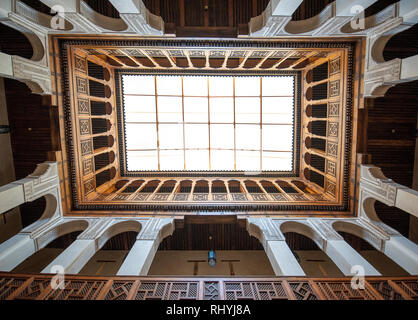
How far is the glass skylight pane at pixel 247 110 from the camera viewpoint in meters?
8.97

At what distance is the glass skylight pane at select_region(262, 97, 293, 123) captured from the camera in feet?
29.2

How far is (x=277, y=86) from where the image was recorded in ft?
29.0

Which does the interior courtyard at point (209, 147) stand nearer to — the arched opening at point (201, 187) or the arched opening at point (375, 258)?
the arched opening at point (375, 258)

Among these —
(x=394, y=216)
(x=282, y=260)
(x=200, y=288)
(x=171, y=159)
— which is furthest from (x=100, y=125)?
(x=394, y=216)

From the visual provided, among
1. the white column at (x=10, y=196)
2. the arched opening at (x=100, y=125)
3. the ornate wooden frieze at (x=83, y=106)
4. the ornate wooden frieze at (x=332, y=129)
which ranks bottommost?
the white column at (x=10, y=196)

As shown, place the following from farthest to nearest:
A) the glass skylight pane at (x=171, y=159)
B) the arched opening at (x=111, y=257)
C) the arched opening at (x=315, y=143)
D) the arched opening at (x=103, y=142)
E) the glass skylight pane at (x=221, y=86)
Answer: the glass skylight pane at (x=171, y=159)
the glass skylight pane at (x=221, y=86)
the arched opening at (x=103, y=142)
the arched opening at (x=315, y=143)
the arched opening at (x=111, y=257)

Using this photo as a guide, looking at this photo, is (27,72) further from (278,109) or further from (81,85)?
(278,109)

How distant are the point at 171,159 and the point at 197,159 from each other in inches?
41.9

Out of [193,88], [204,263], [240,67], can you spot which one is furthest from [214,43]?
[204,263]

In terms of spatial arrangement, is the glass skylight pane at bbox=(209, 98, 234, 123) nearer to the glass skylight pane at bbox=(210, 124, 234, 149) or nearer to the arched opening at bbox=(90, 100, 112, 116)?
the glass skylight pane at bbox=(210, 124, 234, 149)

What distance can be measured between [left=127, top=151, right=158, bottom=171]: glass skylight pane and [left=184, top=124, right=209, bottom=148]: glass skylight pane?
4.87 ft

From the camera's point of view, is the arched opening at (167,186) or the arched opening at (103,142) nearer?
the arched opening at (103,142)

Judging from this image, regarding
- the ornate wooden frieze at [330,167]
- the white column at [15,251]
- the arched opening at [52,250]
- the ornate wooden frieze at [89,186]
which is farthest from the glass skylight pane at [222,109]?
the white column at [15,251]

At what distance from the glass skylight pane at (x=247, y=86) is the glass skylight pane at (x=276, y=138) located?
1.45m
